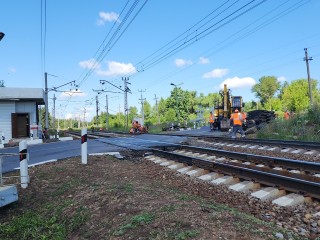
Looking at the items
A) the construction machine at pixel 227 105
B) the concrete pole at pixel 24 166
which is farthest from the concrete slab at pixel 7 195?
the construction machine at pixel 227 105

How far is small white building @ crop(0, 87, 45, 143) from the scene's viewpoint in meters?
27.0

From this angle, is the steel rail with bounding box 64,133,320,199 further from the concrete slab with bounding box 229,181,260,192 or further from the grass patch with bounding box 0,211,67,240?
the grass patch with bounding box 0,211,67,240

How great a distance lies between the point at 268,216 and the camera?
4.66 m

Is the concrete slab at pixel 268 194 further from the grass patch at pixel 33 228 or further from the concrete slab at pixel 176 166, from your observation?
the concrete slab at pixel 176 166

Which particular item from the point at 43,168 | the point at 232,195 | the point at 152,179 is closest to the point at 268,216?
the point at 232,195

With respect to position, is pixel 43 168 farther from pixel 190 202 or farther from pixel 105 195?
pixel 190 202

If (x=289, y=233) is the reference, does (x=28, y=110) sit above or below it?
above

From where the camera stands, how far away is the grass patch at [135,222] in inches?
156

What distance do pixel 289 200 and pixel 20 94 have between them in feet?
85.8

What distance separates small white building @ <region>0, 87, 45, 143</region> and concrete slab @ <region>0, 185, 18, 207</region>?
74.1ft

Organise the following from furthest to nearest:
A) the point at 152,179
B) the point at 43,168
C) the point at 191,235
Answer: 1. the point at 43,168
2. the point at 152,179
3. the point at 191,235

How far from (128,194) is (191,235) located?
92.1 inches

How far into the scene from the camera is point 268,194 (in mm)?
5574

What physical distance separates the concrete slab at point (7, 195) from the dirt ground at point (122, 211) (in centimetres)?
20
